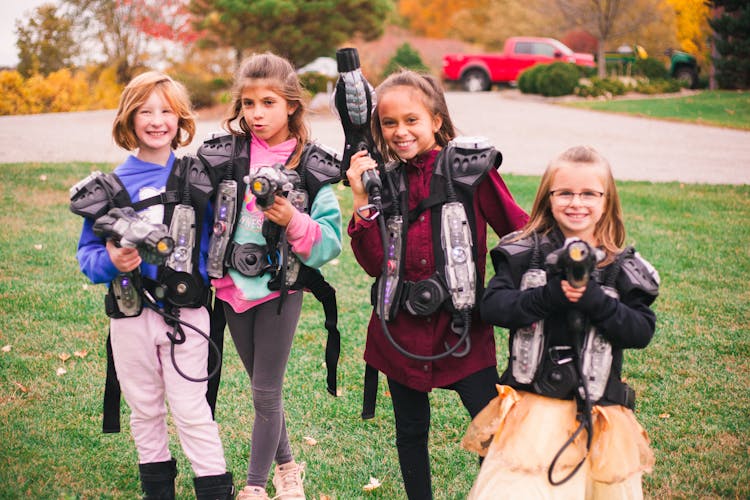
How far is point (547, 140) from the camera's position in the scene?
592 inches

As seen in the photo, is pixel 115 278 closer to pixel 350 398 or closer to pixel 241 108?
pixel 241 108

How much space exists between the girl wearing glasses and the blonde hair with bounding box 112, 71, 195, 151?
1431 millimetres

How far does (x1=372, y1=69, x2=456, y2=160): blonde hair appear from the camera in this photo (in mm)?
2953

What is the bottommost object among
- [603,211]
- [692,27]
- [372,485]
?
[372,485]

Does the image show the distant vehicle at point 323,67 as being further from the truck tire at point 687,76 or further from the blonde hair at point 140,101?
the blonde hair at point 140,101

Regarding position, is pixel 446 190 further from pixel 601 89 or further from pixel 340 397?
pixel 601 89

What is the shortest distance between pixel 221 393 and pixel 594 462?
2879 mm

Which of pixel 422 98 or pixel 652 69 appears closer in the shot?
pixel 422 98

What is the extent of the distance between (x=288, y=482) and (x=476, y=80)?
25.0 meters

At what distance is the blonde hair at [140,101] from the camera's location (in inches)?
119

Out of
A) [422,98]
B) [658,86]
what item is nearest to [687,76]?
[658,86]

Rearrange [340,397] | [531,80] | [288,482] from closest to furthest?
[288,482]
[340,397]
[531,80]

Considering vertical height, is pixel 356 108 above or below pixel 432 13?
below

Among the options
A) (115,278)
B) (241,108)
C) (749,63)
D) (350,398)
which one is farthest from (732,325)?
(749,63)
